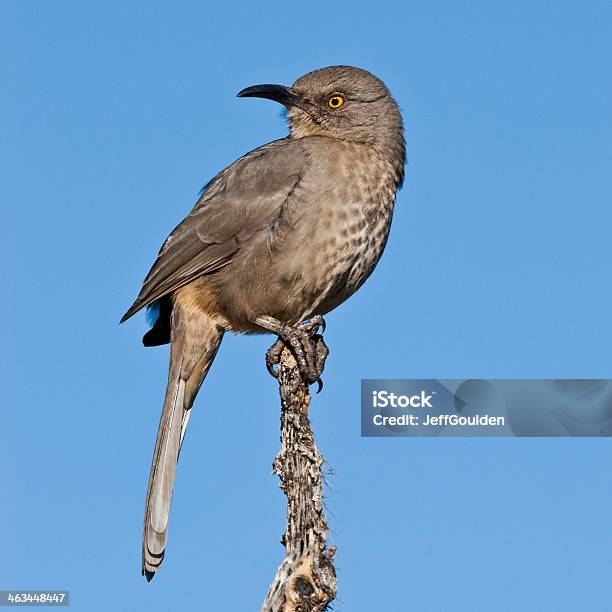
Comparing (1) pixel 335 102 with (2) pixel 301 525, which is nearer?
(2) pixel 301 525

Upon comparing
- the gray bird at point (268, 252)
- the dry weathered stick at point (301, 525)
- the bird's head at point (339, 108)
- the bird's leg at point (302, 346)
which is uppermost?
the bird's head at point (339, 108)

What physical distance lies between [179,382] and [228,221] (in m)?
1.07

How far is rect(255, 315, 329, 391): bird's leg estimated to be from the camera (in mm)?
6000

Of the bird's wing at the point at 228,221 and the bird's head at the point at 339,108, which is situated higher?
the bird's head at the point at 339,108

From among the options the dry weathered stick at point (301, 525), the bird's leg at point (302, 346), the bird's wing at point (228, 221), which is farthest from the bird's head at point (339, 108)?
the dry weathered stick at point (301, 525)

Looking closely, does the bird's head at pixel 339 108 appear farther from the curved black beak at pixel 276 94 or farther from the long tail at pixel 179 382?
the long tail at pixel 179 382

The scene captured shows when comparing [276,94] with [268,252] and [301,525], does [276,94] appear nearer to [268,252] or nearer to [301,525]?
[268,252]

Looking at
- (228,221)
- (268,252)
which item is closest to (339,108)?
(228,221)

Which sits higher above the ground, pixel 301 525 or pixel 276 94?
pixel 276 94

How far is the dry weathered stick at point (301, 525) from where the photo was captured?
476cm

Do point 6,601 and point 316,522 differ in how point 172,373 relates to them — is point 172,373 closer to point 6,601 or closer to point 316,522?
point 6,601

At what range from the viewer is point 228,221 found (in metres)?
6.89

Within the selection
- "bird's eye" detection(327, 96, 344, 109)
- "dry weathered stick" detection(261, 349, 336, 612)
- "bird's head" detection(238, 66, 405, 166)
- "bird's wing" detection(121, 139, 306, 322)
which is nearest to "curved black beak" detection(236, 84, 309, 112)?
"bird's head" detection(238, 66, 405, 166)

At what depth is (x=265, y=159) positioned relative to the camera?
704cm
